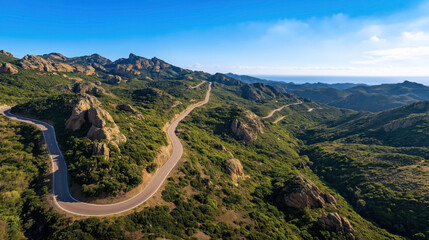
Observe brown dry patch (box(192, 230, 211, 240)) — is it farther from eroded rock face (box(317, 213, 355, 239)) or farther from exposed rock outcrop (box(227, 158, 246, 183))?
eroded rock face (box(317, 213, 355, 239))

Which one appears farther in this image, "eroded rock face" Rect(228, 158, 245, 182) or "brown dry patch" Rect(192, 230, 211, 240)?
"eroded rock face" Rect(228, 158, 245, 182)

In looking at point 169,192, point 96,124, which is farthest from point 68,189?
point 96,124

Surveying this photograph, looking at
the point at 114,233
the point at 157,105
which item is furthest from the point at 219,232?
the point at 157,105

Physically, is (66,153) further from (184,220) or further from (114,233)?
(184,220)

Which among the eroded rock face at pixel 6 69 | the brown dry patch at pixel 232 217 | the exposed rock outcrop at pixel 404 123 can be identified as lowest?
the brown dry patch at pixel 232 217

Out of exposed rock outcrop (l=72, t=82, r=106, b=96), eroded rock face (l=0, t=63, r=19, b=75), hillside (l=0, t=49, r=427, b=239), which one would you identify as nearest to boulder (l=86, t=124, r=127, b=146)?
hillside (l=0, t=49, r=427, b=239)

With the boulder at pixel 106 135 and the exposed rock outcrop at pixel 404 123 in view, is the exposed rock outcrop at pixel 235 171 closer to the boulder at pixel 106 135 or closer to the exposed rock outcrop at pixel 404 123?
the boulder at pixel 106 135

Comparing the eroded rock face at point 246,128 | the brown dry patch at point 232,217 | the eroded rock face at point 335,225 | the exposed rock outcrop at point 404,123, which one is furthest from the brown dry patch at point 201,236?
the exposed rock outcrop at point 404,123
